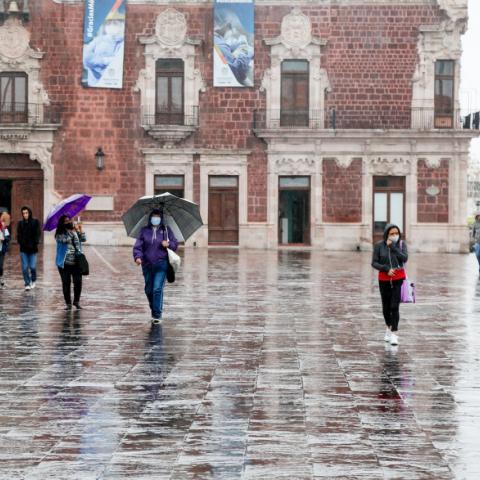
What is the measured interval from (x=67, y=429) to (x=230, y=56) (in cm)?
3485

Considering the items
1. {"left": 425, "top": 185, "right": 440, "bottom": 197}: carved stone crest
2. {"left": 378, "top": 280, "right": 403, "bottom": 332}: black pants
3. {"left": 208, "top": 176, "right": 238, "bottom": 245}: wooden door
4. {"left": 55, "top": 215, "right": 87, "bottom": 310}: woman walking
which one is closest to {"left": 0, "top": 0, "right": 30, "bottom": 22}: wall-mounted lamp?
{"left": 208, "top": 176, "right": 238, "bottom": 245}: wooden door

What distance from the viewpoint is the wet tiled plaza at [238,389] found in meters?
6.97

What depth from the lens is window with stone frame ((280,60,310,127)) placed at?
41906 mm

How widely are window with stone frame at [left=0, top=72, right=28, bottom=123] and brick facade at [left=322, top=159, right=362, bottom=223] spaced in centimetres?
1159

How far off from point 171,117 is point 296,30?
5801mm

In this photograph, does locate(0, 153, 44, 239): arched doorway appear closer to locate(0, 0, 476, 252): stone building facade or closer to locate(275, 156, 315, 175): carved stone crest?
locate(0, 0, 476, 252): stone building facade

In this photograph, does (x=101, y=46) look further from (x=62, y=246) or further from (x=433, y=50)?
(x=62, y=246)

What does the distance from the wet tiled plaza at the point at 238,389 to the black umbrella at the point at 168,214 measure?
129cm

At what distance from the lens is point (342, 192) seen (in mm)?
41875

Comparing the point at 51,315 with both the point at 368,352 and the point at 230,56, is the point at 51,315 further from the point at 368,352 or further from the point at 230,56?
the point at 230,56

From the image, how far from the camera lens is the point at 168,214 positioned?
16.4 metres

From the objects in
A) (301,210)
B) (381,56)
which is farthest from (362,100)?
(301,210)

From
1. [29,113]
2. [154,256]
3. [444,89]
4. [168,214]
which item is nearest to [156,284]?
[154,256]

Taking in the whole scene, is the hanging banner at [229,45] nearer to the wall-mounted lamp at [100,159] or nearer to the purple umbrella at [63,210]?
the wall-mounted lamp at [100,159]
